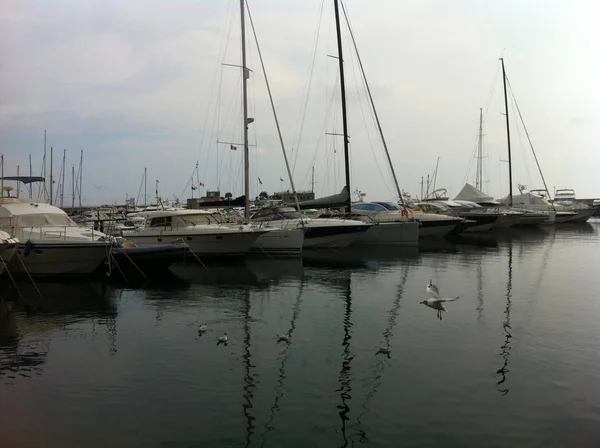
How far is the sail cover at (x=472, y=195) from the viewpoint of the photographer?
5853 centimetres

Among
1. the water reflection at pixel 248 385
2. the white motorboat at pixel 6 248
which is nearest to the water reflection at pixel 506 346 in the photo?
the water reflection at pixel 248 385

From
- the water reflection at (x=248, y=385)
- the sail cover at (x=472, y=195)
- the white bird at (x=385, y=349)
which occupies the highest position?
the sail cover at (x=472, y=195)

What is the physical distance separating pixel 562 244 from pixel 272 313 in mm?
28809

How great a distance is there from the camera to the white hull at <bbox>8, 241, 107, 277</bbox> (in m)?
18.5

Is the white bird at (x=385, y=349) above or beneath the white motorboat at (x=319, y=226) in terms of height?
beneath

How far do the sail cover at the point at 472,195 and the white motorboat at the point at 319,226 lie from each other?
1290 inches

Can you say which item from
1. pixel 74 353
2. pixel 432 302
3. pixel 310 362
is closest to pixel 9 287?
pixel 74 353

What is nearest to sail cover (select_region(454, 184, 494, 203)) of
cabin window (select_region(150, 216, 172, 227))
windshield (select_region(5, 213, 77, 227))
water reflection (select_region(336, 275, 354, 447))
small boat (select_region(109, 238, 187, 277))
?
cabin window (select_region(150, 216, 172, 227))

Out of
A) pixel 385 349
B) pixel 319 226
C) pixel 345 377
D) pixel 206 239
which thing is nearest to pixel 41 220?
pixel 206 239

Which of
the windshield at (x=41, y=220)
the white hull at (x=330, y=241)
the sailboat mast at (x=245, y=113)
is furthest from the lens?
the white hull at (x=330, y=241)

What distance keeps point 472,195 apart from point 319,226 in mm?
35396

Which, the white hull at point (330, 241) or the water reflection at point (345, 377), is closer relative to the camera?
the water reflection at point (345, 377)

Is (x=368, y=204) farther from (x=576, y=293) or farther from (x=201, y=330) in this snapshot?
(x=201, y=330)

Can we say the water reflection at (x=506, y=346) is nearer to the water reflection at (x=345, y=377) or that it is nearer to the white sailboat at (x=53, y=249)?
the water reflection at (x=345, y=377)
